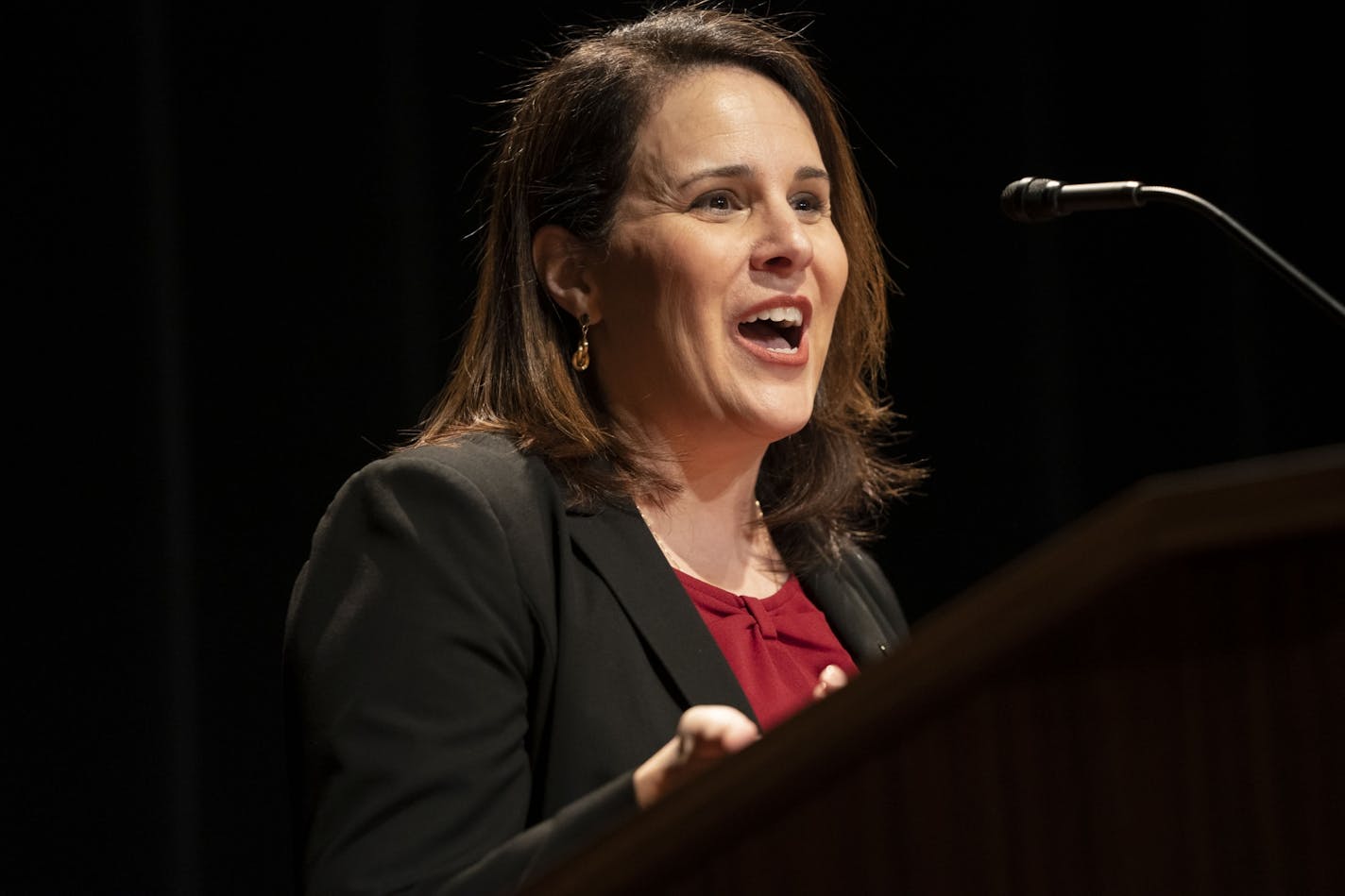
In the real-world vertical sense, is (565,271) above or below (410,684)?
above

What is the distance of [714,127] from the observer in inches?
63.6

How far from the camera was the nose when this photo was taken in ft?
5.24

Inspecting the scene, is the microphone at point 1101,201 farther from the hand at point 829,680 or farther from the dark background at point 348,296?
the dark background at point 348,296

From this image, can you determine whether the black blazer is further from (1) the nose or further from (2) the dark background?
(2) the dark background

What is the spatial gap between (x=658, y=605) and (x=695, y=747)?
0.65 metres

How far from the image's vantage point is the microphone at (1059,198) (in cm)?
141

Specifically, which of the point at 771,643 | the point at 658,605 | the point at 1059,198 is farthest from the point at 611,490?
the point at 1059,198

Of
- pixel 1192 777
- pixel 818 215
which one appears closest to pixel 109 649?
pixel 818 215

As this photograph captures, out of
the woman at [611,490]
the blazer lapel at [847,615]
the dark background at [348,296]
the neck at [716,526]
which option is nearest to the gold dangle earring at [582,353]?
the woman at [611,490]

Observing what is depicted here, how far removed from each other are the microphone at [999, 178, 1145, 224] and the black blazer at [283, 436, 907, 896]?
48 cm

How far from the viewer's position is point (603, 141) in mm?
Answer: 1639

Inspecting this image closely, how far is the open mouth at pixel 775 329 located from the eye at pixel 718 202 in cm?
11

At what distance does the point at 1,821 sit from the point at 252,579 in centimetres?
46

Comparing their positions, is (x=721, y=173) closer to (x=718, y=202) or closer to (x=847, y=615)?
(x=718, y=202)
